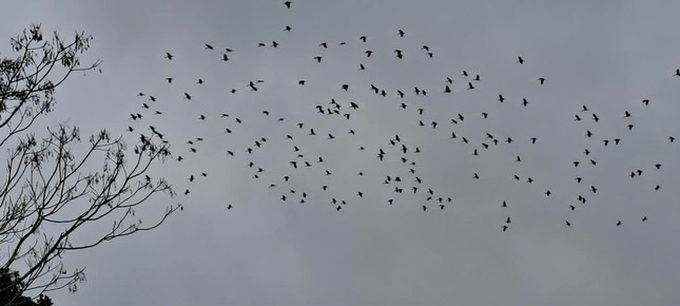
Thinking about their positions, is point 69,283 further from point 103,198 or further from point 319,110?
point 319,110


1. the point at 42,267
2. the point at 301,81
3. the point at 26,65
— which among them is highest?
the point at 301,81

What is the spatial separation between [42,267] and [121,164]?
3071 millimetres

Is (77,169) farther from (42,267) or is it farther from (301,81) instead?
(301,81)

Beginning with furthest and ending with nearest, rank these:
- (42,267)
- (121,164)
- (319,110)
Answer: (319,110), (121,164), (42,267)

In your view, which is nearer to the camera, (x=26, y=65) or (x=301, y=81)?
(x=26, y=65)

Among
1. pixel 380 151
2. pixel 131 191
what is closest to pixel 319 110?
pixel 380 151

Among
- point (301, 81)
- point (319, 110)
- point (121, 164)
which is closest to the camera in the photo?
point (121, 164)

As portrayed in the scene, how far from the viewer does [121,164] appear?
1568 centimetres

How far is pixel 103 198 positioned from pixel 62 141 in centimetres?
181

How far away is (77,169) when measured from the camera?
49.1 ft

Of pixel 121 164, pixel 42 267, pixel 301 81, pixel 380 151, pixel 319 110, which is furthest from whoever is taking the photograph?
pixel 380 151

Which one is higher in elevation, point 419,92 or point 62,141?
point 419,92

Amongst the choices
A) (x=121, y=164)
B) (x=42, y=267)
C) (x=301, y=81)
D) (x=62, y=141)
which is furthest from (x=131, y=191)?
(x=301, y=81)

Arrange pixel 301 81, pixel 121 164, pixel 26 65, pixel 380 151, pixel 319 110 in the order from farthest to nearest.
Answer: pixel 380 151 → pixel 301 81 → pixel 319 110 → pixel 121 164 → pixel 26 65
